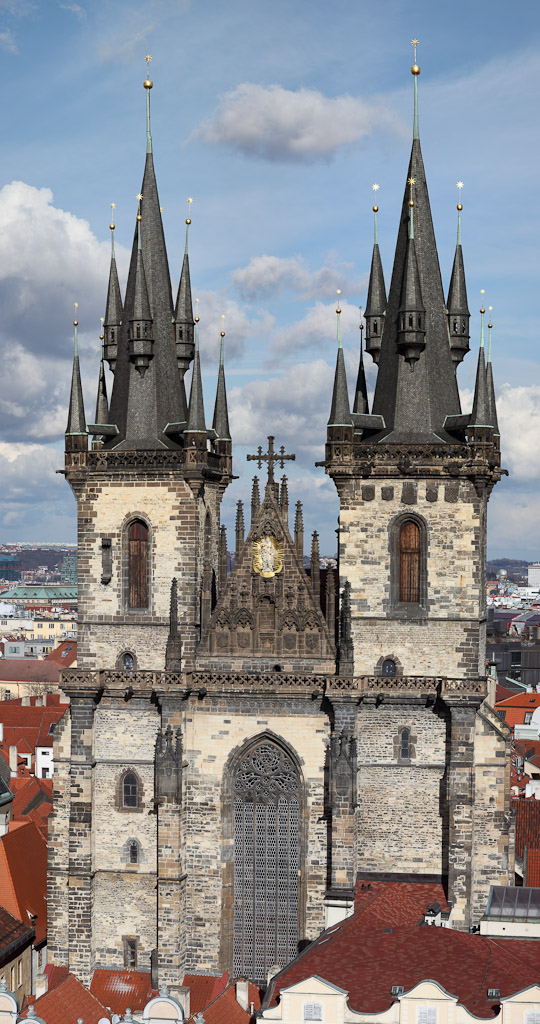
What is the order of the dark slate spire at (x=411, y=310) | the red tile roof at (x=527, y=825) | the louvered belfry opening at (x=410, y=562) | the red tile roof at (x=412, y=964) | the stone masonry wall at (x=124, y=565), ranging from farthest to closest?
the red tile roof at (x=527, y=825) → the stone masonry wall at (x=124, y=565) → the dark slate spire at (x=411, y=310) → the louvered belfry opening at (x=410, y=562) → the red tile roof at (x=412, y=964)

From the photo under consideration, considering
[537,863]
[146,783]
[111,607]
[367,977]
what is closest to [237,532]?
[111,607]

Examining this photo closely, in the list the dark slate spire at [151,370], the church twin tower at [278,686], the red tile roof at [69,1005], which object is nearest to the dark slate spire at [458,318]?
the church twin tower at [278,686]

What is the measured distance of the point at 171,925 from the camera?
47.5 metres

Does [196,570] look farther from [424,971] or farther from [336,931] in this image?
[424,971]

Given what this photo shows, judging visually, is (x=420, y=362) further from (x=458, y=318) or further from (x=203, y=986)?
(x=203, y=986)

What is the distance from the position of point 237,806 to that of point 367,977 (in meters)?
11.6

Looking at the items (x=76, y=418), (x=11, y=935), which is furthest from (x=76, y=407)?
(x=11, y=935)

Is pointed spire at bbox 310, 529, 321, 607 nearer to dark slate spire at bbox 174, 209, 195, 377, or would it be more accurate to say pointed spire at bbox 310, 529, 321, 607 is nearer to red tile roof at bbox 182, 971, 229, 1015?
dark slate spire at bbox 174, 209, 195, 377

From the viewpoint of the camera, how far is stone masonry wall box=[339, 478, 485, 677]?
156 feet

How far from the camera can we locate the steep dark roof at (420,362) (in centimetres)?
4884

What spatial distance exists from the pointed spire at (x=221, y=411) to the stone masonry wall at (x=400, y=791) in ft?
41.0

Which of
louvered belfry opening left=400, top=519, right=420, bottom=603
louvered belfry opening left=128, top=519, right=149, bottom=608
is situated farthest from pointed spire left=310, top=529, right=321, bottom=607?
louvered belfry opening left=128, top=519, right=149, bottom=608

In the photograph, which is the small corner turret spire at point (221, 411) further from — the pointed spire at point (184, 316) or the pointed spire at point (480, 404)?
the pointed spire at point (480, 404)

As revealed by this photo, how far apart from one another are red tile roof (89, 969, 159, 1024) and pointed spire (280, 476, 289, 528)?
1668 centimetres
